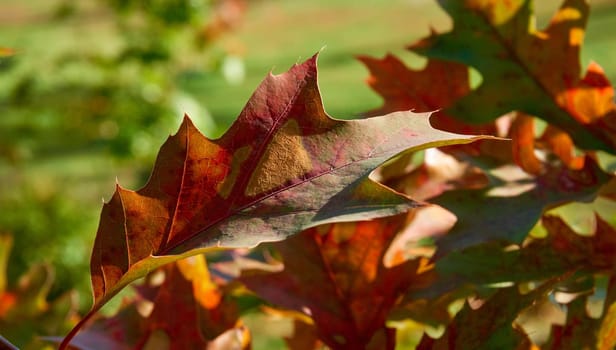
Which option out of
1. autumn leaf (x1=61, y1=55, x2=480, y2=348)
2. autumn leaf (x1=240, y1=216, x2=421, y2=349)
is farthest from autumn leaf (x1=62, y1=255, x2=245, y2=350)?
autumn leaf (x1=61, y1=55, x2=480, y2=348)

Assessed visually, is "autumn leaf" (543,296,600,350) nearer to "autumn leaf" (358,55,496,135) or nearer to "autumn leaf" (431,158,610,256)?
"autumn leaf" (431,158,610,256)

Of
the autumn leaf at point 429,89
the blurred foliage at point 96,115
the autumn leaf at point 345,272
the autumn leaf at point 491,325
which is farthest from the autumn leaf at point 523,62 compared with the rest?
the blurred foliage at point 96,115

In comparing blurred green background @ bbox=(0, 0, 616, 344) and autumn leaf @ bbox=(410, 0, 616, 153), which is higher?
autumn leaf @ bbox=(410, 0, 616, 153)

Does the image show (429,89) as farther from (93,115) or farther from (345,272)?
(93,115)

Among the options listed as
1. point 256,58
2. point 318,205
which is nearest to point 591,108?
point 318,205

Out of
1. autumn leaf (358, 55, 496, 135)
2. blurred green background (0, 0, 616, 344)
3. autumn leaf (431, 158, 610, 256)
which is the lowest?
blurred green background (0, 0, 616, 344)

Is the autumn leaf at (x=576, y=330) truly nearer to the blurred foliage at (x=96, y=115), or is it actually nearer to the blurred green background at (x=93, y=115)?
the blurred green background at (x=93, y=115)

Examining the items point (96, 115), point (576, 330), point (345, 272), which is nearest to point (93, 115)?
point (96, 115)
